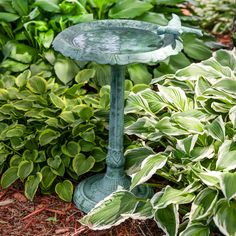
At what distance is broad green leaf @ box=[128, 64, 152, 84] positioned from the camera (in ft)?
13.4

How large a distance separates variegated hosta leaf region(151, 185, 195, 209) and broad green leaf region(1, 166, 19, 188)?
3.37 ft

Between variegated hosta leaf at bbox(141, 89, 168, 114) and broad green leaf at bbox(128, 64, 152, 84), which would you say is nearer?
variegated hosta leaf at bbox(141, 89, 168, 114)

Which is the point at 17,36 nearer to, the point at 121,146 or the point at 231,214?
the point at 121,146

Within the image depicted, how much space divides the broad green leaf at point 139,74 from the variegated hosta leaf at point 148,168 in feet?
4.23

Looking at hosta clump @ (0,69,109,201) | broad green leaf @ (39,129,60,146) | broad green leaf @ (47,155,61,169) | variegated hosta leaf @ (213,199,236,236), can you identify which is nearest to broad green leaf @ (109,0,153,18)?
hosta clump @ (0,69,109,201)

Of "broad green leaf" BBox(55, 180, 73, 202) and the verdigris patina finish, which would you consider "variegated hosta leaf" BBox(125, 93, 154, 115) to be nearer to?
the verdigris patina finish

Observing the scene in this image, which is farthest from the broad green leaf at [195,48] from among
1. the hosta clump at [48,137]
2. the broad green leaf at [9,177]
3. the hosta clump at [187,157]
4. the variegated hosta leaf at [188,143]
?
the broad green leaf at [9,177]

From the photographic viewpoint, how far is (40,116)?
3.39 meters

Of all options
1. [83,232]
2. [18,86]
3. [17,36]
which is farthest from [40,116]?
[17,36]

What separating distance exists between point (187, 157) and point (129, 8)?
5.70ft

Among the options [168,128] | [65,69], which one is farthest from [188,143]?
[65,69]

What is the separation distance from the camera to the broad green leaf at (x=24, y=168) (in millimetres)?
3271

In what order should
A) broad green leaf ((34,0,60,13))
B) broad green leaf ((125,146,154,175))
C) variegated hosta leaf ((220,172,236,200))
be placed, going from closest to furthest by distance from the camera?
variegated hosta leaf ((220,172,236,200)) → broad green leaf ((125,146,154,175)) → broad green leaf ((34,0,60,13))

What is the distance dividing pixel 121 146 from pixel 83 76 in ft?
2.78
